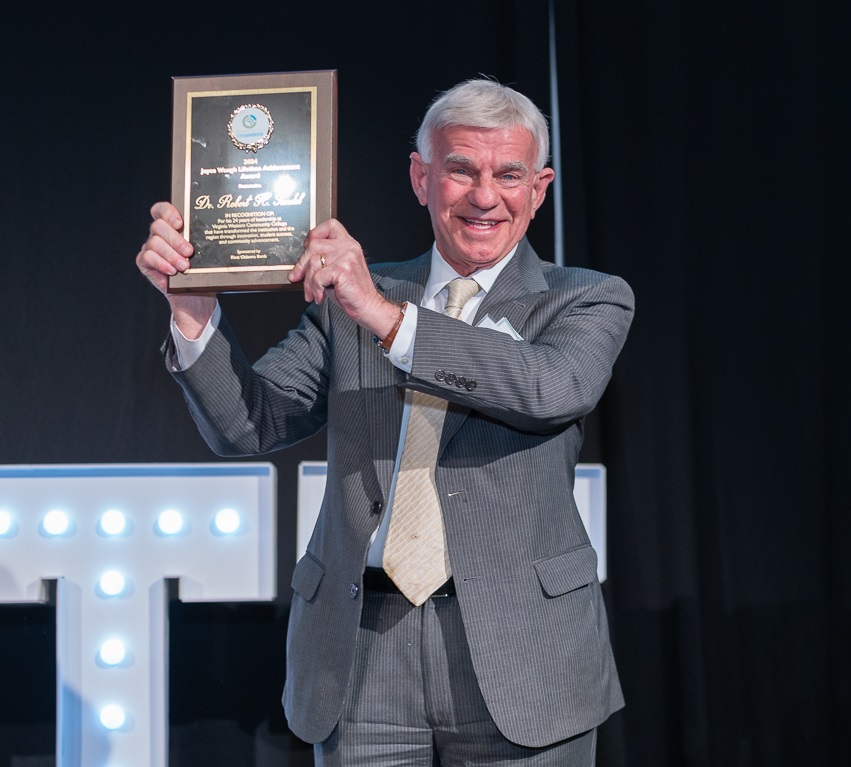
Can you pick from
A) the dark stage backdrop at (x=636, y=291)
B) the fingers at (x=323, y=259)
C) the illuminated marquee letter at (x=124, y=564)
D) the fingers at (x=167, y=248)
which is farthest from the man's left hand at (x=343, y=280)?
the dark stage backdrop at (x=636, y=291)

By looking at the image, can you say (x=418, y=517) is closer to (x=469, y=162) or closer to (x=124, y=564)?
(x=469, y=162)

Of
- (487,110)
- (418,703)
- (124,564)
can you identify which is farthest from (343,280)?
(124,564)

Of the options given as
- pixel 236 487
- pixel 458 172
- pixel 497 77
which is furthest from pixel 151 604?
pixel 497 77

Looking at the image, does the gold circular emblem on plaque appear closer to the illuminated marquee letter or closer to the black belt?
the black belt

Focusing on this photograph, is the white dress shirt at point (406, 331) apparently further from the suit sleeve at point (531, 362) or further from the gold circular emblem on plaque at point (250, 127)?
the gold circular emblem on plaque at point (250, 127)

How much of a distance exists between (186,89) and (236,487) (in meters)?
1.04

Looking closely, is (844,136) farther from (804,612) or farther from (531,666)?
(531,666)

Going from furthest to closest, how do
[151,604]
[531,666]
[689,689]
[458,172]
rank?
1. [689,689]
2. [151,604]
3. [458,172]
4. [531,666]

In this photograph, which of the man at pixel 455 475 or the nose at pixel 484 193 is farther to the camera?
the nose at pixel 484 193

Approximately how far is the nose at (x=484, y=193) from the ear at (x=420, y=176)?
0.15 metres

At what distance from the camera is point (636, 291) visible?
8.32 feet

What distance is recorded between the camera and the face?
1.61 metres

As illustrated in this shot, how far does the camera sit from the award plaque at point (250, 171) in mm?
1396

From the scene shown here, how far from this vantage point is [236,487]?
2227 millimetres
